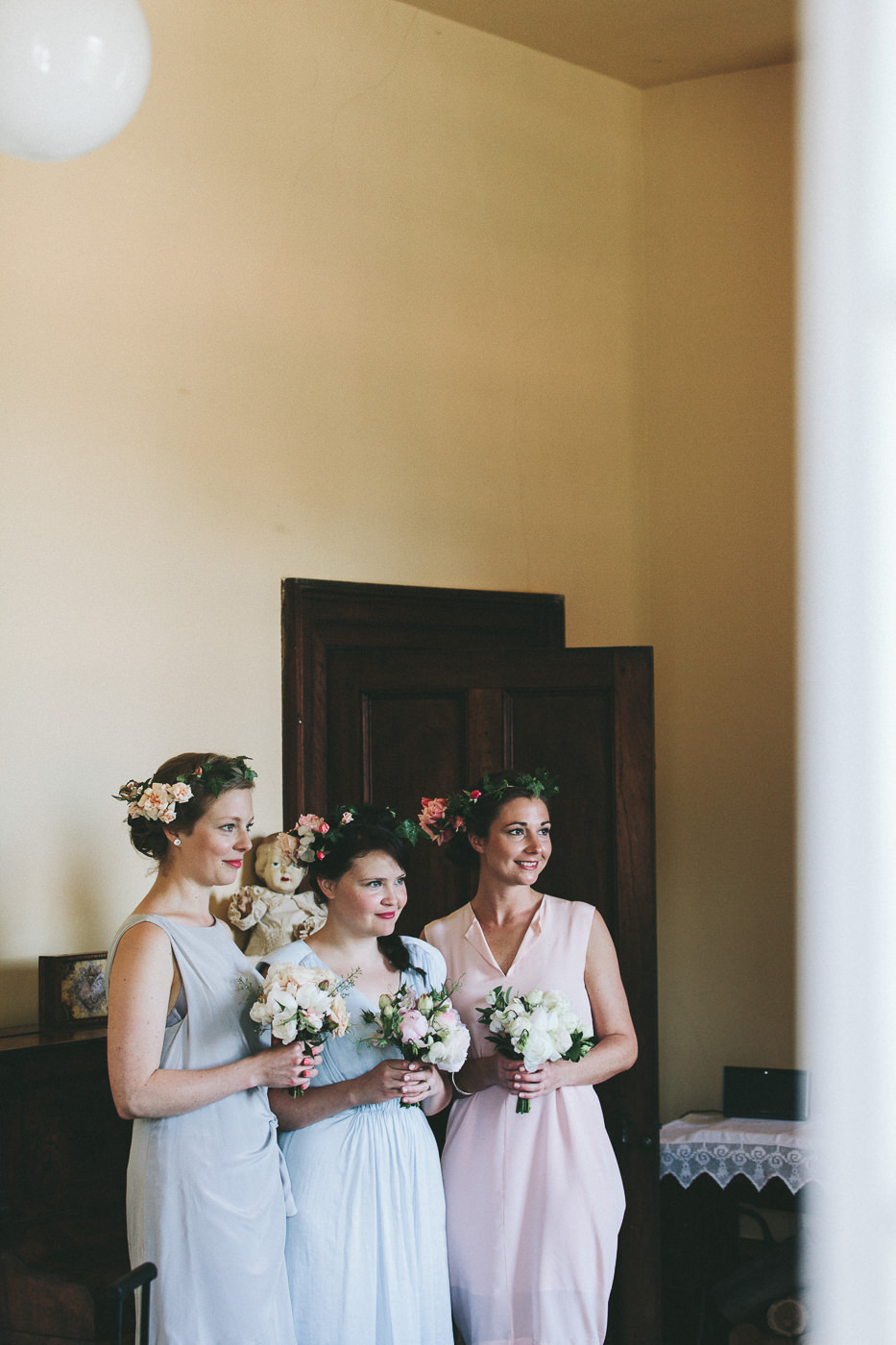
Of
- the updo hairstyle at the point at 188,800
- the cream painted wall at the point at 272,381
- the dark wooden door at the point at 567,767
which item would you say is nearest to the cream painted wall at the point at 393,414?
the cream painted wall at the point at 272,381

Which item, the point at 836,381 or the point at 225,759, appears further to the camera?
the point at 225,759

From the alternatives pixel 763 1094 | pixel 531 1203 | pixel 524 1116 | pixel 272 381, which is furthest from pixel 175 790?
pixel 763 1094

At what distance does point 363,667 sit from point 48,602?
1.07 m

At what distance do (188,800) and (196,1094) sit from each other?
59 cm

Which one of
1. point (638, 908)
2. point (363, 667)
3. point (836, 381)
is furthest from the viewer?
point (363, 667)

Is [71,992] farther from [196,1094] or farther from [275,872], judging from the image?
[196,1094]

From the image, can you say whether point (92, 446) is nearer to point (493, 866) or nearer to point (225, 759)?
point (225, 759)

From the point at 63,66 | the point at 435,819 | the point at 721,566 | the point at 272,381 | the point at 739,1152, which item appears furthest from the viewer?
the point at 721,566

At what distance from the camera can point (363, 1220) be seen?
2533 mm

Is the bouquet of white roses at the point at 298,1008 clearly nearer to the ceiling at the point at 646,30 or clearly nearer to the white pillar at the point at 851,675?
the white pillar at the point at 851,675

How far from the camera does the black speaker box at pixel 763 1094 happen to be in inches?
157

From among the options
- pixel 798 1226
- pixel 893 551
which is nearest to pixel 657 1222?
pixel 798 1226

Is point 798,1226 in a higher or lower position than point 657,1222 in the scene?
lower

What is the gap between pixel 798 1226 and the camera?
13.3 ft
